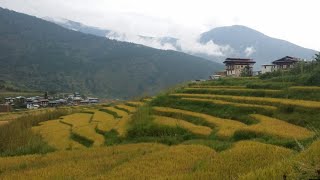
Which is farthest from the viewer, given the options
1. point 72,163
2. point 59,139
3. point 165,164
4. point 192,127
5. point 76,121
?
point 76,121

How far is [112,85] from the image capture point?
168 metres

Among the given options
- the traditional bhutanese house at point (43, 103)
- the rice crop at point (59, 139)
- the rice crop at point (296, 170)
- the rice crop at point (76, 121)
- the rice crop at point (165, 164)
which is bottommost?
the traditional bhutanese house at point (43, 103)

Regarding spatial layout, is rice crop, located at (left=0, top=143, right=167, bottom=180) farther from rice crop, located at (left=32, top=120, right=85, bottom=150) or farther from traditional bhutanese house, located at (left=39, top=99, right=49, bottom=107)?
traditional bhutanese house, located at (left=39, top=99, right=49, bottom=107)

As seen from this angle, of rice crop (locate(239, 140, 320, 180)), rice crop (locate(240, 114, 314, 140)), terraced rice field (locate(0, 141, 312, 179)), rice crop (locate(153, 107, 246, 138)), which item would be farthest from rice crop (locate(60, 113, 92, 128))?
rice crop (locate(239, 140, 320, 180))

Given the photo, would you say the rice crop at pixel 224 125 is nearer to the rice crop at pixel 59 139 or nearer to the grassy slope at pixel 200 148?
the grassy slope at pixel 200 148

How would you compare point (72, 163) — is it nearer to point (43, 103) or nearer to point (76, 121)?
point (76, 121)

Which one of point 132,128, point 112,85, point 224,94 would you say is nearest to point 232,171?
point 132,128

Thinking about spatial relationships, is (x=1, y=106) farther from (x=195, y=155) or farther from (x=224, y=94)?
(x=195, y=155)

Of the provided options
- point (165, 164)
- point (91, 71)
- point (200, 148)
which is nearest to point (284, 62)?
point (200, 148)

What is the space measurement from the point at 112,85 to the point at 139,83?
1043 cm

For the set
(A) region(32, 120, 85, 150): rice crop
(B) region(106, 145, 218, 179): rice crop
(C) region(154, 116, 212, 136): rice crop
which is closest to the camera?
(B) region(106, 145, 218, 179): rice crop

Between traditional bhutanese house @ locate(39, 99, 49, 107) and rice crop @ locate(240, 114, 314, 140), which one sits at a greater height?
rice crop @ locate(240, 114, 314, 140)

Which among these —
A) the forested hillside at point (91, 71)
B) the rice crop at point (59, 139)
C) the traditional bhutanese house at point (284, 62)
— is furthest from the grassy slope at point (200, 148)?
the forested hillside at point (91, 71)

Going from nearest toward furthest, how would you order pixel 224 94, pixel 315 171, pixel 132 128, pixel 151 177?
pixel 315 171 → pixel 151 177 → pixel 132 128 → pixel 224 94
